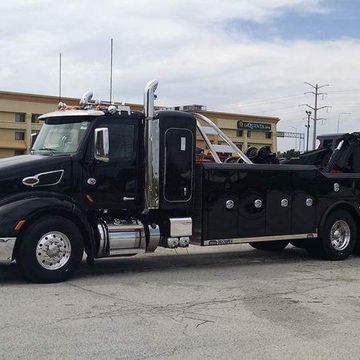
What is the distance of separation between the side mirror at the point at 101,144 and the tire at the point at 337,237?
4958 mm

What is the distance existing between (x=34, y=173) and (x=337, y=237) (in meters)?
6.43

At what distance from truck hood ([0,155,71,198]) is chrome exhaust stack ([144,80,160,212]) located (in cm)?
133

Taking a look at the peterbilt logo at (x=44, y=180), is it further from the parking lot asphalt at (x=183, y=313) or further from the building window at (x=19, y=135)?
the building window at (x=19, y=135)

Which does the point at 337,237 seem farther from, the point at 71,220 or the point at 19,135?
the point at 19,135

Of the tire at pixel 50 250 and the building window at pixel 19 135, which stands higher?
the building window at pixel 19 135

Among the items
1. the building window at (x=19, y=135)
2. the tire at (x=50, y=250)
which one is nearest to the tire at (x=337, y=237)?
the tire at (x=50, y=250)

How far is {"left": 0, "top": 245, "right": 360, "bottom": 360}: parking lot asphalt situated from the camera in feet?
18.4

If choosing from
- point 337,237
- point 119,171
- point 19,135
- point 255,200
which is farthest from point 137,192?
point 19,135

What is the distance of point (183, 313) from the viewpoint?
7023 millimetres

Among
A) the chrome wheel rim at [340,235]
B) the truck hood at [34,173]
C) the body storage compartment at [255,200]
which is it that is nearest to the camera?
the truck hood at [34,173]

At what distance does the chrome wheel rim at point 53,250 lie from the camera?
858 centimetres

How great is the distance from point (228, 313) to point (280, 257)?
5626mm

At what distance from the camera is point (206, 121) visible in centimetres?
1081

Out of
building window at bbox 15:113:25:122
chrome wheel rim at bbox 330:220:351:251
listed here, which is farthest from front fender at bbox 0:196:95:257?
building window at bbox 15:113:25:122
